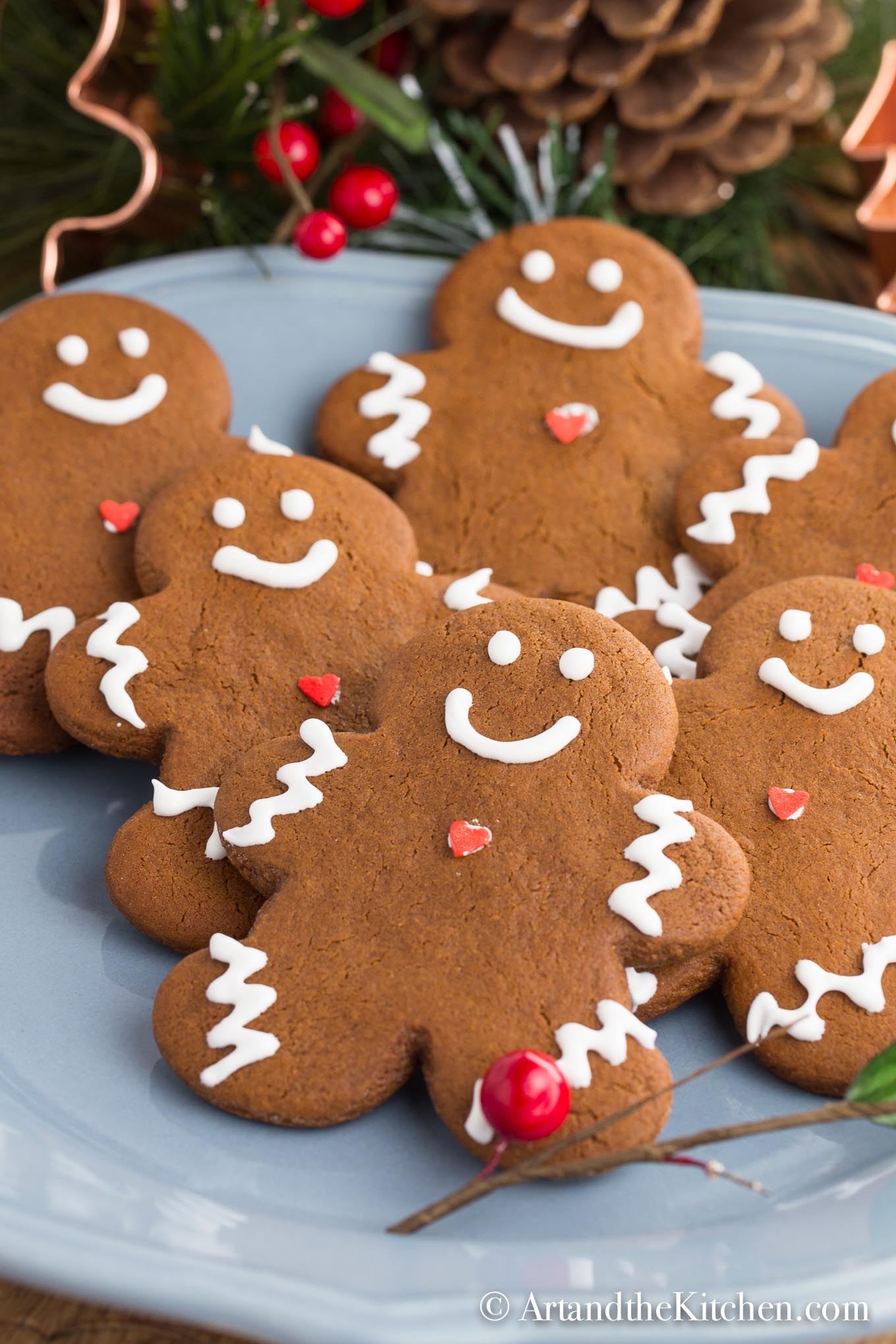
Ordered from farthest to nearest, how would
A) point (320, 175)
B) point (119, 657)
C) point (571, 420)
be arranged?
point (320, 175), point (571, 420), point (119, 657)

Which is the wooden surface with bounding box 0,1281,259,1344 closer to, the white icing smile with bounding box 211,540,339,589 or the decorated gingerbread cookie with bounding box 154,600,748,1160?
the decorated gingerbread cookie with bounding box 154,600,748,1160

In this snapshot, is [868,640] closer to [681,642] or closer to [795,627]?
[795,627]

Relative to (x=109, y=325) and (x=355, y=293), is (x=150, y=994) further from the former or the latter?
(x=355, y=293)

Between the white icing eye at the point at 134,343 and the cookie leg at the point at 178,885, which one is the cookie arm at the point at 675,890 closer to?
the cookie leg at the point at 178,885

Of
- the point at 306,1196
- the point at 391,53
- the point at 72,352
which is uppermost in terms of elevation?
the point at 391,53

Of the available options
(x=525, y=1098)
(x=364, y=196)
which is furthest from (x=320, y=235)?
(x=525, y=1098)

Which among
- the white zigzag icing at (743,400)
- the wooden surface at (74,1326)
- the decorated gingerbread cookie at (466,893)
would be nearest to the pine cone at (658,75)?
the white zigzag icing at (743,400)
